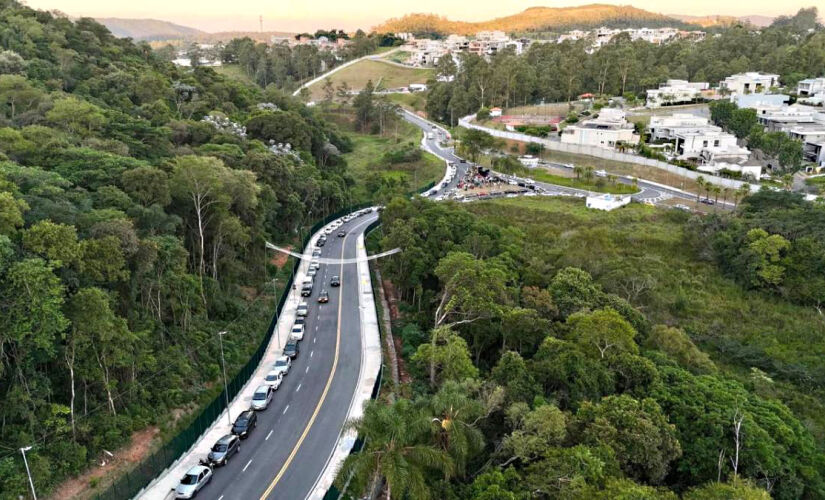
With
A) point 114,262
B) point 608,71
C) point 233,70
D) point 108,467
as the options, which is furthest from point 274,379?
point 233,70

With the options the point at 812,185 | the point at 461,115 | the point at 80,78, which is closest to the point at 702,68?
the point at 461,115

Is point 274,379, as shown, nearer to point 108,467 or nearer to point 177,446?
point 177,446

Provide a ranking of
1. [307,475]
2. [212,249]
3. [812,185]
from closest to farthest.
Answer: [307,475], [212,249], [812,185]

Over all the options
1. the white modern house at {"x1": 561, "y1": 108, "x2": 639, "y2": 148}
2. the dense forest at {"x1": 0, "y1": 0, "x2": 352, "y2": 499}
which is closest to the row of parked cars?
the dense forest at {"x1": 0, "y1": 0, "x2": 352, "y2": 499}

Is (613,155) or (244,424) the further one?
(613,155)

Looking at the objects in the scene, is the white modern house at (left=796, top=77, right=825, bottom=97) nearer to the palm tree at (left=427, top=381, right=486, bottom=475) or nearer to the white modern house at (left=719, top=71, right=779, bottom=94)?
the white modern house at (left=719, top=71, right=779, bottom=94)

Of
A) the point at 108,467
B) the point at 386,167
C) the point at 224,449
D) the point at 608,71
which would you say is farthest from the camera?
the point at 608,71

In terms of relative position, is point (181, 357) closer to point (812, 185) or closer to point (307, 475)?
point (307, 475)
